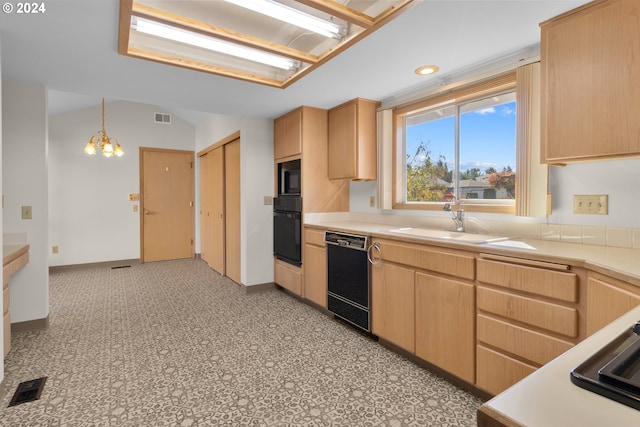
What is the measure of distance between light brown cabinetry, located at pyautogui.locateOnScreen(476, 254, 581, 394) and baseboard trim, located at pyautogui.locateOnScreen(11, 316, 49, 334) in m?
3.56

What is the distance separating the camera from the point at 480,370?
6.23 feet

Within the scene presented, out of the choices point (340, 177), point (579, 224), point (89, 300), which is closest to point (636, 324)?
point (579, 224)

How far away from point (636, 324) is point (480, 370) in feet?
A: 4.34

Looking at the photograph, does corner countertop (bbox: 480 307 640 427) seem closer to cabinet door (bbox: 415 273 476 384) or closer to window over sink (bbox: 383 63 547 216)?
cabinet door (bbox: 415 273 476 384)

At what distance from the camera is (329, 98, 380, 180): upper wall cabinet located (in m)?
3.36

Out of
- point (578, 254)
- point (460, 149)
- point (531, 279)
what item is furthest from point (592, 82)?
point (460, 149)

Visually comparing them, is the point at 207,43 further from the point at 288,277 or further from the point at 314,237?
the point at 288,277

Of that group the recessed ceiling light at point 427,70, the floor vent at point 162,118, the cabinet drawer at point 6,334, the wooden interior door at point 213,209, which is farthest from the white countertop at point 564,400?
the floor vent at point 162,118

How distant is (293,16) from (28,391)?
109 inches

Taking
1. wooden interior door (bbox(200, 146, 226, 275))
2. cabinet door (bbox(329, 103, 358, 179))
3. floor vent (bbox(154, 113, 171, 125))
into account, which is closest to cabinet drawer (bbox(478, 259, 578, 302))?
cabinet door (bbox(329, 103, 358, 179))

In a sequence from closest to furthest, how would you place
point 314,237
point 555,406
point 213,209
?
point 555,406 < point 314,237 < point 213,209

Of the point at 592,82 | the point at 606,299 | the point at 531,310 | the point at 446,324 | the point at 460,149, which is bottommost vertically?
the point at 446,324

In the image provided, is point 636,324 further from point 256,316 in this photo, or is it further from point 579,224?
point 256,316

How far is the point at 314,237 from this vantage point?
3469 millimetres
